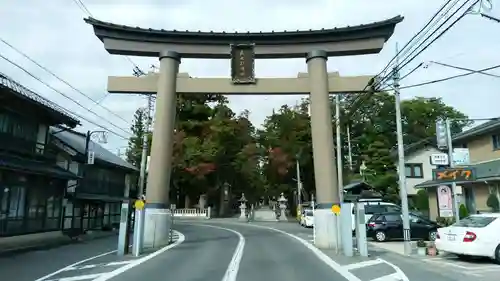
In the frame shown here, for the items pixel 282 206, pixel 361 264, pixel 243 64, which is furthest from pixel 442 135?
pixel 282 206

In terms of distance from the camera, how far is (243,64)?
20609mm

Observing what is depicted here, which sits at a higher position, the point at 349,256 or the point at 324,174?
the point at 324,174

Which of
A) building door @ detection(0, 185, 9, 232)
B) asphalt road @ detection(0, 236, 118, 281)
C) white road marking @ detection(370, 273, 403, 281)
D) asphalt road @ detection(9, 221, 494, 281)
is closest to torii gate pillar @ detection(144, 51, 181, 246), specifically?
asphalt road @ detection(9, 221, 494, 281)

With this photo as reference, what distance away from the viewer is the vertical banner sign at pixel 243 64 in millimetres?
20375

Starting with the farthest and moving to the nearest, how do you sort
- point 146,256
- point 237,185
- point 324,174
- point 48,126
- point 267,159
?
point 237,185
point 267,159
point 48,126
point 324,174
point 146,256

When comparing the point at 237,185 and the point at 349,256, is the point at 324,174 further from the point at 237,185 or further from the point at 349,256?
the point at 237,185

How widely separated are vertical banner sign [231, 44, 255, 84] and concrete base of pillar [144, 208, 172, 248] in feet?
23.8

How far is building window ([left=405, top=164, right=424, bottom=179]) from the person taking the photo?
40.5 metres

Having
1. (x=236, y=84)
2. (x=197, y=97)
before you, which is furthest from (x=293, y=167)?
(x=236, y=84)

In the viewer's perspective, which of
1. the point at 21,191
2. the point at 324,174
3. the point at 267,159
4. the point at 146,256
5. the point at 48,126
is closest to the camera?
the point at 146,256

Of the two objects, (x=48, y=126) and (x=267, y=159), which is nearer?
(x=48, y=126)

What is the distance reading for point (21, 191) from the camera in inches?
816

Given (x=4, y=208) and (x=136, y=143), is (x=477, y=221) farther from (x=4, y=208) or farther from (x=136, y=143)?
(x=136, y=143)

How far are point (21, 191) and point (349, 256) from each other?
16.1 metres
